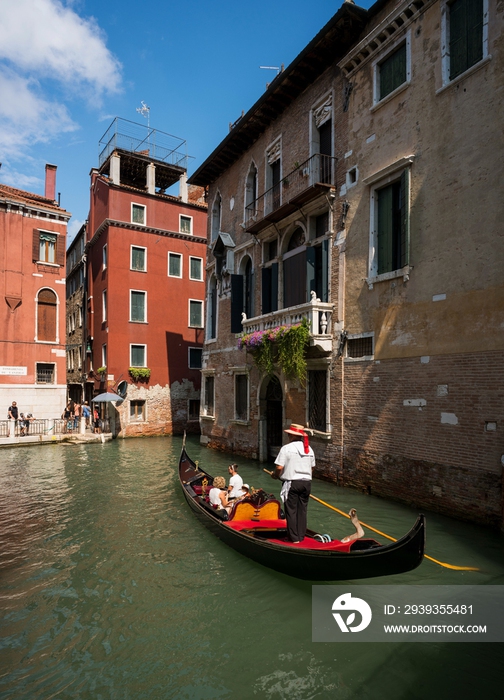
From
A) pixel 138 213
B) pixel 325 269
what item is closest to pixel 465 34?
pixel 325 269

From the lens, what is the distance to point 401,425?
879 centimetres

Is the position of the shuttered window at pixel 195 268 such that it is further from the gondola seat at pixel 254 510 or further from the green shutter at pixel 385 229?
the gondola seat at pixel 254 510

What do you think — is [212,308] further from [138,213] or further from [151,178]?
[151,178]

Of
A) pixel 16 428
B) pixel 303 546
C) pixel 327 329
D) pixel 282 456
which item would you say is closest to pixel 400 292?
pixel 327 329

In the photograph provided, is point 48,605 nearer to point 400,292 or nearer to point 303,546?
point 303,546

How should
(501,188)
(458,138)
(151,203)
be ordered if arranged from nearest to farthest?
(501,188) < (458,138) < (151,203)

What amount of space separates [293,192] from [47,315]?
12488mm

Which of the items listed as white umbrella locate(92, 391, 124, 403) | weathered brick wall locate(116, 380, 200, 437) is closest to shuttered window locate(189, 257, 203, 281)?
weathered brick wall locate(116, 380, 200, 437)

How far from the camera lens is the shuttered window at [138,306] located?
21.0 metres

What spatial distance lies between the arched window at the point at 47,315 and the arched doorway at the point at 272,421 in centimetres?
1092

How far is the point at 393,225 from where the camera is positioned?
30.6 feet

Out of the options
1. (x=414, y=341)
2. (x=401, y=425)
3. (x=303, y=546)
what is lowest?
(x=303, y=546)

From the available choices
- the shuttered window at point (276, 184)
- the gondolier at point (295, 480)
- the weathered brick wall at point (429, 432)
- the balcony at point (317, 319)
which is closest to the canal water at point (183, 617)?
the weathered brick wall at point (429, 432)

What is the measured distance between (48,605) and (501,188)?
Result: 8.11 meters
